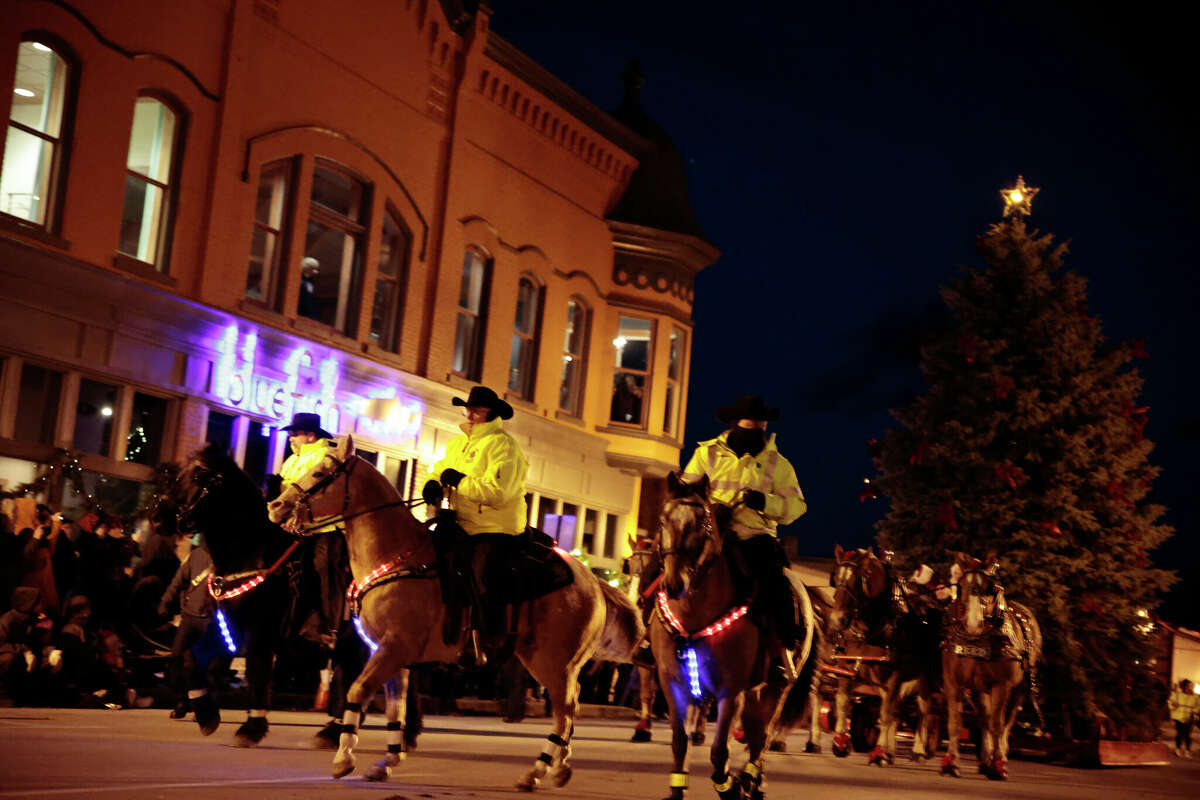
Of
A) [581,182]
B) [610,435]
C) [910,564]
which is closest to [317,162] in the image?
[581,182]

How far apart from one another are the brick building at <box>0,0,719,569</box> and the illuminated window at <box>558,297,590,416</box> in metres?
0.06

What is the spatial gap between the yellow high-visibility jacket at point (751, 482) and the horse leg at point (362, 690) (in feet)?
8.61

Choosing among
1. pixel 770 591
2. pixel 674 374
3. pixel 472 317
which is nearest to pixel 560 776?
pixel 770 591

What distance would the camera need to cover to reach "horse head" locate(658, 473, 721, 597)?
33.5 ft

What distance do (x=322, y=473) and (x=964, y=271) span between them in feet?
63.9

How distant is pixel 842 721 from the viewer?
19.0 m

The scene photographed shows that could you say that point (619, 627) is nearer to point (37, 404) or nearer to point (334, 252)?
point (37, 404)

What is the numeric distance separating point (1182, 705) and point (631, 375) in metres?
21.0

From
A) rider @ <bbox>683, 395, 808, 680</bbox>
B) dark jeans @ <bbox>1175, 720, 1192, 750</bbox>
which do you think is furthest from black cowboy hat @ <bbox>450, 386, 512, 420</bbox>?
dark jeans @ <bbox>1175, 720, 1192, 750</bbox>

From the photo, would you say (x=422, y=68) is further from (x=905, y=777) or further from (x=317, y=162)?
(x=905, y=777)

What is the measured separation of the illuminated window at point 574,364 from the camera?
105 ft

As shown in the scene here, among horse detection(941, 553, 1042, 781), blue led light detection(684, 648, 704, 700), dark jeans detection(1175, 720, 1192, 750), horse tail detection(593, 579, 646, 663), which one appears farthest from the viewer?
dark jeans detection(1175, 720, 1192, 750)

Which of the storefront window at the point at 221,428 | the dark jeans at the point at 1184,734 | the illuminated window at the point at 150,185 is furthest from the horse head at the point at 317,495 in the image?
the dark jeans at the point at 1184,734

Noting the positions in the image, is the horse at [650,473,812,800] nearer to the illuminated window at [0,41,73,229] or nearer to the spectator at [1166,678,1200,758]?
the illuminated window at [0,41,73,229]
